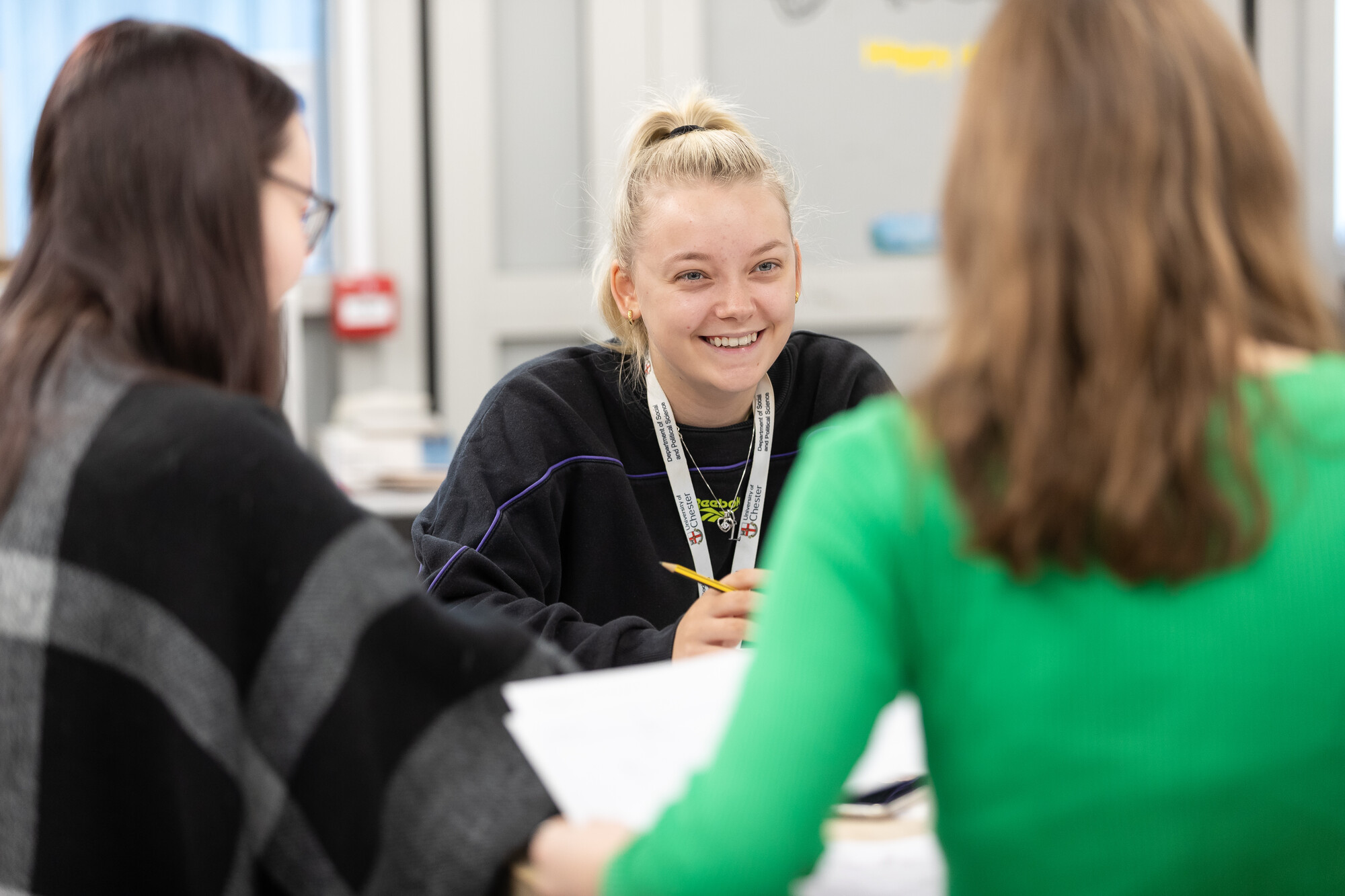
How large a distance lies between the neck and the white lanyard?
0.04 ft

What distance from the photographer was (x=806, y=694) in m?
0.66

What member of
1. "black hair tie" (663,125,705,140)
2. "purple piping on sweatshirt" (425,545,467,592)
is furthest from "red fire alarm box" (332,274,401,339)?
"purple piping on sweatshirt" (425,545,467,592)

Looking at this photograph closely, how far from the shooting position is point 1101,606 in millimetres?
651

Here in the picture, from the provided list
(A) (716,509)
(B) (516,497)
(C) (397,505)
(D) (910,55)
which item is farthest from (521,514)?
(D) (910,55)

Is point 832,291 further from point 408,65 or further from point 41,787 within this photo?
point 41,787

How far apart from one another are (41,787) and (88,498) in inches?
7.4

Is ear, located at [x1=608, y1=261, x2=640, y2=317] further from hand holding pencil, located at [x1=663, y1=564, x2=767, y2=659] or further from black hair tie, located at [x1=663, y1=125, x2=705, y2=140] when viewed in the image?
hand holding pencil, located at [x1=663, y1=564, x2=767, y2=659]

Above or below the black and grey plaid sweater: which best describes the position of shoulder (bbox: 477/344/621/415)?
above

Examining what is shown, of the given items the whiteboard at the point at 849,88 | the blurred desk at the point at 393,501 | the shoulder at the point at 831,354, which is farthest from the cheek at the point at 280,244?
the whiteboard at the point at 849,88

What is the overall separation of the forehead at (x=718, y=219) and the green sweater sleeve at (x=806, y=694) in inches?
35.3

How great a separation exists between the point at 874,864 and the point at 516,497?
2.42ft

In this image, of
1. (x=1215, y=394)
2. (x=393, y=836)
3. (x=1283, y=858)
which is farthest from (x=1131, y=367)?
(x=393, y=836)

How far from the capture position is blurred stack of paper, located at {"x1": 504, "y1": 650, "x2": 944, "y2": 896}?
82cm

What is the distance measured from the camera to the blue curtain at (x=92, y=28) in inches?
126
